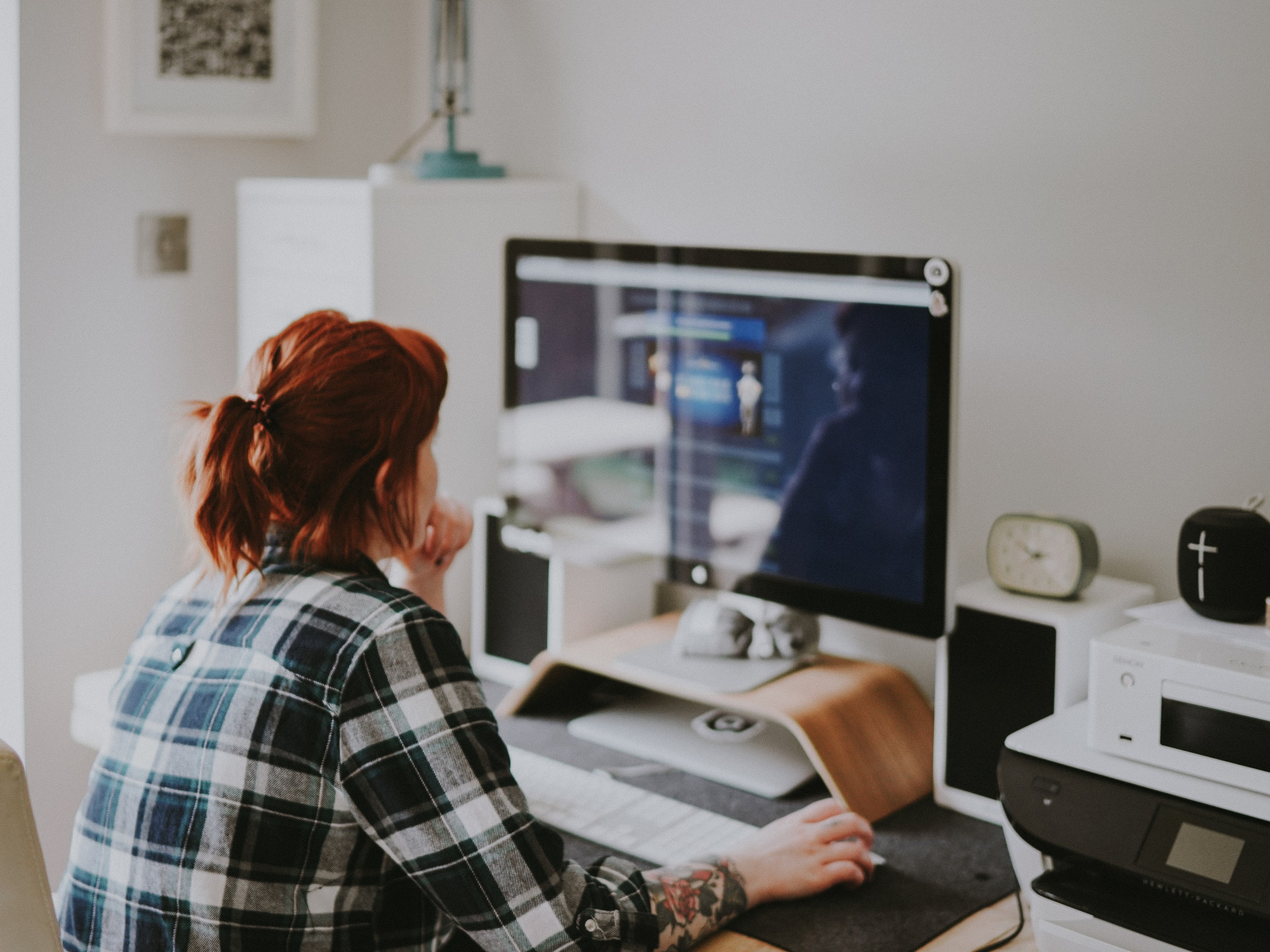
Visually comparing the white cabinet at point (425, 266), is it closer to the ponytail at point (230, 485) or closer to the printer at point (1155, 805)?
the ponytail at point (230, 485)

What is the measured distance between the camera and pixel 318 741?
1124mm

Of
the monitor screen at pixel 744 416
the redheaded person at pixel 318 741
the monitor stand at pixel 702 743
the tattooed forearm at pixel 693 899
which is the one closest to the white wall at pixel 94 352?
the monitor screen at pixel 744 416

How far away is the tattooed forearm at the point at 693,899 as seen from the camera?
1269 mm

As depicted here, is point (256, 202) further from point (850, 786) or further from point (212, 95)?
point (850, 786)

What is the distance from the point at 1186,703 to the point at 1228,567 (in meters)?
0.20

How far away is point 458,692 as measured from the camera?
1.14 m

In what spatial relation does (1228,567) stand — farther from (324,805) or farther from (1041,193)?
(324,805)

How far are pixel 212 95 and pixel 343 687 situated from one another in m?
1.40

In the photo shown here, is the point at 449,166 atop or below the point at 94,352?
atop

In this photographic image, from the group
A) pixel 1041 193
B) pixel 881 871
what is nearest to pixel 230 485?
pixel 881 871

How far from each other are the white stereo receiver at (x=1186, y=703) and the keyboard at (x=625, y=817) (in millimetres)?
325

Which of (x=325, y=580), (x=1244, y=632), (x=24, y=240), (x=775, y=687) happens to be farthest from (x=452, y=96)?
(x=1244, y=632)

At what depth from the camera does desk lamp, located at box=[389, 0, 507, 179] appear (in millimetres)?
2160

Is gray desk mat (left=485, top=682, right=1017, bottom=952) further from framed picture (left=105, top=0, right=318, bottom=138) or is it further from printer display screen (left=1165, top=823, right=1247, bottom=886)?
framed picture (left=105, top=0, right=318, bottom=138)
